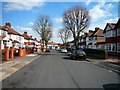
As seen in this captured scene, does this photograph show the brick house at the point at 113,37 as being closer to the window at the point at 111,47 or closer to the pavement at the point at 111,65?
the window at the point at 111,47

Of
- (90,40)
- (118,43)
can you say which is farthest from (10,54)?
(90,40)

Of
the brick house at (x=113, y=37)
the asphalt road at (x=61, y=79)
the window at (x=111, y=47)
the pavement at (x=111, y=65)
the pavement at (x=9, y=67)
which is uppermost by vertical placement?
the brick house at (x=113, y=37)

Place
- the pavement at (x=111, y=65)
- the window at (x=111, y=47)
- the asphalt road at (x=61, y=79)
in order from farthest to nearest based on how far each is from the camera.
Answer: the window at (x=111, y=47) < the pavement at (x=111, y=65) < the asphalt road at (x=61, y=79)

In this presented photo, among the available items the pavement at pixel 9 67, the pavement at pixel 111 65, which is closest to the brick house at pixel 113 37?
the pavement at pixel 111 65

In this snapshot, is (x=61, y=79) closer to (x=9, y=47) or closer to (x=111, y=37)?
(x=9, y=47)

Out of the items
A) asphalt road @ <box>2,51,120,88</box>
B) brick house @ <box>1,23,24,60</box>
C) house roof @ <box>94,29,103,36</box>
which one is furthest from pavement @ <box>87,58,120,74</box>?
house roof @ <box>94,29,103,36</box>

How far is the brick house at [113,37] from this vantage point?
39.5 m

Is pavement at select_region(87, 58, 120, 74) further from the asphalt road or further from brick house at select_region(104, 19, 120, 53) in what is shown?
brick house at select_region(104, 19, 120, 53)

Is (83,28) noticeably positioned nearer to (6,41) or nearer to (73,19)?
(73,19)

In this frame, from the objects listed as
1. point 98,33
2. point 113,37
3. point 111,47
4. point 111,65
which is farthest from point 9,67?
point 98,33

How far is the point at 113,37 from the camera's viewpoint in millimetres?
41562

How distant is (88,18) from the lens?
55.5m

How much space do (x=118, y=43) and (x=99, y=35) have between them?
3442 centimetres

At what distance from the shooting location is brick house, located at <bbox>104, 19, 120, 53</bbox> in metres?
39.5
